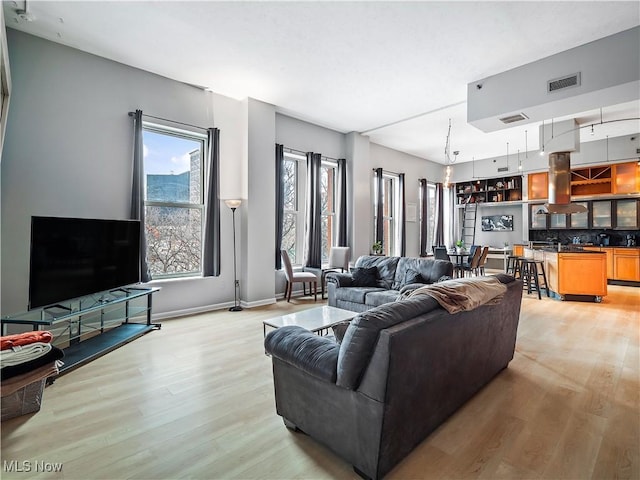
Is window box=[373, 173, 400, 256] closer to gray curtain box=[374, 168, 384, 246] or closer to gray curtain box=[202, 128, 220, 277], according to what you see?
gray curtain box=[374, 168, 384, 246]

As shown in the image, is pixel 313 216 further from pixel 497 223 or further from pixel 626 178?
pixel 626 178

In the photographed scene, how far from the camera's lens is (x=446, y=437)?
1978 mm

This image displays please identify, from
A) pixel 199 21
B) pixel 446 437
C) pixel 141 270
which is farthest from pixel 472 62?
pixel 141 270

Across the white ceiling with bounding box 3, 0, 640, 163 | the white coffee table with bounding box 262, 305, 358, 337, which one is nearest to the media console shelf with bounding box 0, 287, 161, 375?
the white coffee table with bounding box 262, 305, 358, 337

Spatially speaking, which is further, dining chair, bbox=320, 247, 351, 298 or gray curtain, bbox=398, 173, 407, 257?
gray curtain, bbox=398, 173, 407, 257

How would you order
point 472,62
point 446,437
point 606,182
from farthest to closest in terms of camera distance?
point 606,182 < point 472,62 < point 446,437

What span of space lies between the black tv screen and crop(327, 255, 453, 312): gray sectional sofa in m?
2.78

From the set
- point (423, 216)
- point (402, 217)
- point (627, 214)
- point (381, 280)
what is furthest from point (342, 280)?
point (627, 214)

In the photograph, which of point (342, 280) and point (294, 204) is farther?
point (294, 204)

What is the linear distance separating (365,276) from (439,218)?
589 centimetres

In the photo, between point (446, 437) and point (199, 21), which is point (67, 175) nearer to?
point (199, 21)

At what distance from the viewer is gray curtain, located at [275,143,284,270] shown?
5.85 metres

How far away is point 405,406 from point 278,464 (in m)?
0.76

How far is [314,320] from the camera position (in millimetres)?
3230
